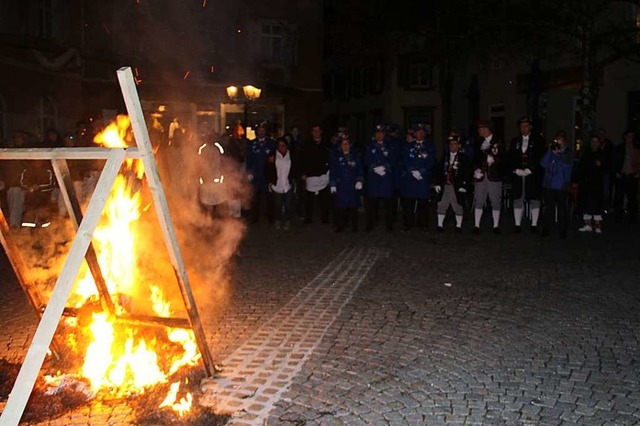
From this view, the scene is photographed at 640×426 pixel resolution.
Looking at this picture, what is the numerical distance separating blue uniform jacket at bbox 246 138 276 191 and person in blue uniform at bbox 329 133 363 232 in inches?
62.2

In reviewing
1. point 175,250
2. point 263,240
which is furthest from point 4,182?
point 175,250

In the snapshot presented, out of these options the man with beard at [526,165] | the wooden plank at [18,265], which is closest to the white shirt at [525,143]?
the man with beard at [526,165]

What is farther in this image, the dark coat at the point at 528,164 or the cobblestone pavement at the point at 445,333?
the dark coat at the point at 528,164

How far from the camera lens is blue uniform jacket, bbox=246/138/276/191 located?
13188 mm

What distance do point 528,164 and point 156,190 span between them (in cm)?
884

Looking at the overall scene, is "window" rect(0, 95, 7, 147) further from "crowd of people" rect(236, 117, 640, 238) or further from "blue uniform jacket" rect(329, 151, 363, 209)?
"blue uniform jacket" rect(329, 151, 363, 209)

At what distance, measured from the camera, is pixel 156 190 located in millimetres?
3680

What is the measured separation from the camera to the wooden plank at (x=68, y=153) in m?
3.46

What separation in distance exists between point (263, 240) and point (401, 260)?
9.28 ft

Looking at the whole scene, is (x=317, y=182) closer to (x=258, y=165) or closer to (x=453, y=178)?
(x=258, y=165)

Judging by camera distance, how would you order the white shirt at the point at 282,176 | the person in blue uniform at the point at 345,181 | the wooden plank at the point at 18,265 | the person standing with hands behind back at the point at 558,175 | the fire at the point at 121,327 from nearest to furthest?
the wooden plank at the point at 18,265 < the fire at the point at 121,327 < the person standing with hands behind back at the point at 558,175 < the person in blue uniform at the point at 345,181 < the white shirt at the point at 282,176

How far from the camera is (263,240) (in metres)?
10.9

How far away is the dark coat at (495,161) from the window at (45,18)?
1192 centimetres

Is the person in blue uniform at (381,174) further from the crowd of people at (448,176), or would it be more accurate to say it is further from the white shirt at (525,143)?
the white shirt at (525,143)
